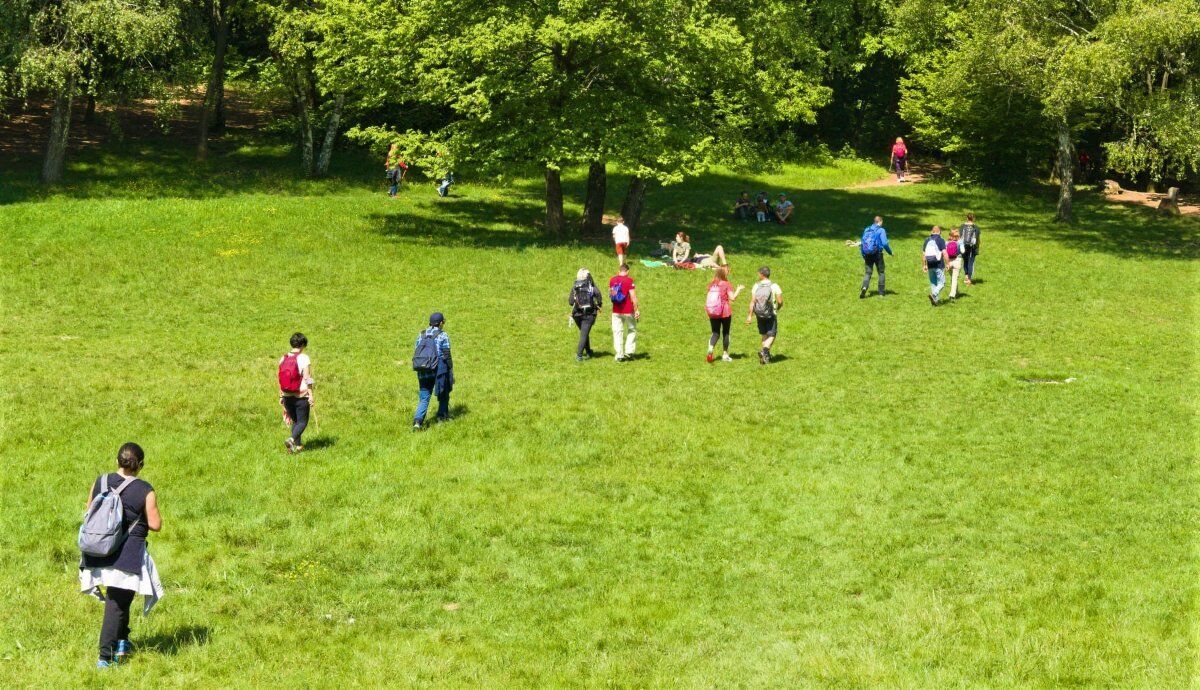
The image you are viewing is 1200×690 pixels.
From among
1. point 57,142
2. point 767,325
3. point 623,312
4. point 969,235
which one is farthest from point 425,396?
point 57,142

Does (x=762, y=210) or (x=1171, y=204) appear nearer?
(x=762, y=210)

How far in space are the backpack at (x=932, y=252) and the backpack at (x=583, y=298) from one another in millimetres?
10420

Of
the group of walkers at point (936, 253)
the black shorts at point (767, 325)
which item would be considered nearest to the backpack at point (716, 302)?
the black shorts at point (767, 325)

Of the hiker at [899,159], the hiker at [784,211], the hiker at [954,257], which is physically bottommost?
the hiker at [954,257]

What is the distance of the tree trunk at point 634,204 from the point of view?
40.4m

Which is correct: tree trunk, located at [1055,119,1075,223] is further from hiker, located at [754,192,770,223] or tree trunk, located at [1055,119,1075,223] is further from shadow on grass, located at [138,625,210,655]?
shadow on grass, located at [138,625,210,655]

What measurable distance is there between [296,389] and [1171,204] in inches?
1674

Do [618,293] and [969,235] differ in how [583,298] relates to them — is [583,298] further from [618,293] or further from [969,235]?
[969,235]

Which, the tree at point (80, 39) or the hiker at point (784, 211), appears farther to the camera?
the hiker at point (784, 211)

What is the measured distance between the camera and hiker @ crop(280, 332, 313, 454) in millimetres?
16266

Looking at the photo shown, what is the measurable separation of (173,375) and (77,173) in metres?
25.0

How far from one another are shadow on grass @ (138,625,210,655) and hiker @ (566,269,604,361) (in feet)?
41.2

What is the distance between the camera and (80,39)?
122 ft

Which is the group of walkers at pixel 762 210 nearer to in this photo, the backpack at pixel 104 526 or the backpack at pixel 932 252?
the backpack at pixel 932 252
